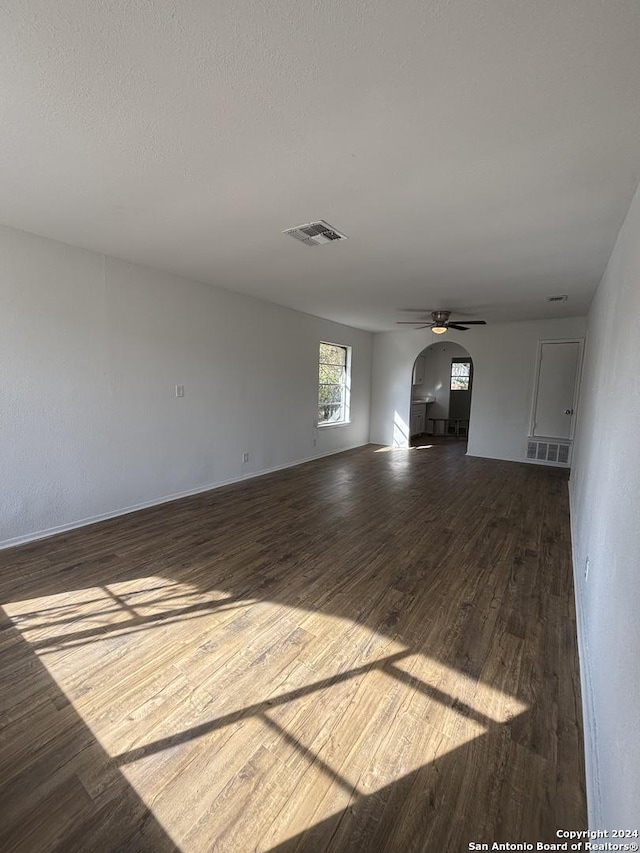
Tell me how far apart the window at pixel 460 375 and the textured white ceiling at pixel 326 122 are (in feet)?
24.5

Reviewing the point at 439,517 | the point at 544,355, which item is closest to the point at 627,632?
the point at 439,517

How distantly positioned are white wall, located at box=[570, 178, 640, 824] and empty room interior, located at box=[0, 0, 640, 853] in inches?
1.0

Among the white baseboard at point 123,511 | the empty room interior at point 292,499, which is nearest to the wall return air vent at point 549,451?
the empty room interior at point 292,499

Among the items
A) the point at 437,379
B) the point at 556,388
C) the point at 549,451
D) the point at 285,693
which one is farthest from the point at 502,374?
the point at 285,693

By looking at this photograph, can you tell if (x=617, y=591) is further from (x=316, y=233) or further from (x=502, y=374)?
(x=502, y=374)

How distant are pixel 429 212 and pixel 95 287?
2.99m

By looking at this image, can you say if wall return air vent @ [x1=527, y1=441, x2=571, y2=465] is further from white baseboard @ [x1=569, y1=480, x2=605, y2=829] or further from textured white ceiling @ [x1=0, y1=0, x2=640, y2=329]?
white baseboard @ [x1=569, y1=480, x2=605, y2=829]

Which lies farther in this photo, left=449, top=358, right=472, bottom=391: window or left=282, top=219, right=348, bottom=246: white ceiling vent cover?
left=449, top=358, right=472, bottom=391: window

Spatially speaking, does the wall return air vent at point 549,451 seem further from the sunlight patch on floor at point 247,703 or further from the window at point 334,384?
the sunlight patch on floor at point 247,703

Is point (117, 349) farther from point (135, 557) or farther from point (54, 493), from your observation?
point (135, 557)

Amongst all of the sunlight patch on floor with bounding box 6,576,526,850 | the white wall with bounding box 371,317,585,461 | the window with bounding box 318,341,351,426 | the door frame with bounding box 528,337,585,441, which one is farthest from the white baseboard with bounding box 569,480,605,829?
the window with bounding box 318,341,351,426

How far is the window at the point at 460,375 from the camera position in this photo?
10414 mm

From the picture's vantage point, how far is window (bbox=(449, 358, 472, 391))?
10.4 meters

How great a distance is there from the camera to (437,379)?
10.7 m
